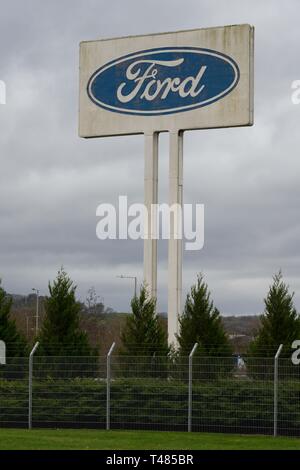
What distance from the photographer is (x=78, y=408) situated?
1087 inches

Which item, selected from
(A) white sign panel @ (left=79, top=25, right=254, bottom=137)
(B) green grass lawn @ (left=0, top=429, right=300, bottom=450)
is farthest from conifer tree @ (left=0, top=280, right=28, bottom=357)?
(A) white sign panel @ (left=79, top=25, right=254, bottom=137)

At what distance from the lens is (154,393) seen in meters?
27.0

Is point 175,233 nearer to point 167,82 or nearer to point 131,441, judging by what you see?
point 167,82

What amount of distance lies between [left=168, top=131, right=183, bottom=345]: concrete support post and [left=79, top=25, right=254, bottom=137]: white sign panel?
76 centimetres

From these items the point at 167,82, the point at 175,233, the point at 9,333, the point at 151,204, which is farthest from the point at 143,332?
the point at 167,82

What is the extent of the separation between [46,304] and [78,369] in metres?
2.81

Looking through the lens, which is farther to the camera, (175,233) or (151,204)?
(151,204)

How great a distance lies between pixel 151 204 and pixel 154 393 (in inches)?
265

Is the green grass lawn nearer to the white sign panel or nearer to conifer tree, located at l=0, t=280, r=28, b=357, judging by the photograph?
conifer tree, located at l=0, t=280, r=28, b=357

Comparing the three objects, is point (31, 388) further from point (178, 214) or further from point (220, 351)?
point (178, 214)

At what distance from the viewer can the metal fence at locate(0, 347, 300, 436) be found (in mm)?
26203

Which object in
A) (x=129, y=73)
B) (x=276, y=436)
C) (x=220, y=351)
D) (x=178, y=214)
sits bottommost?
(x=276, y=436)

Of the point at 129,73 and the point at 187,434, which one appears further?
the point at 129,73
